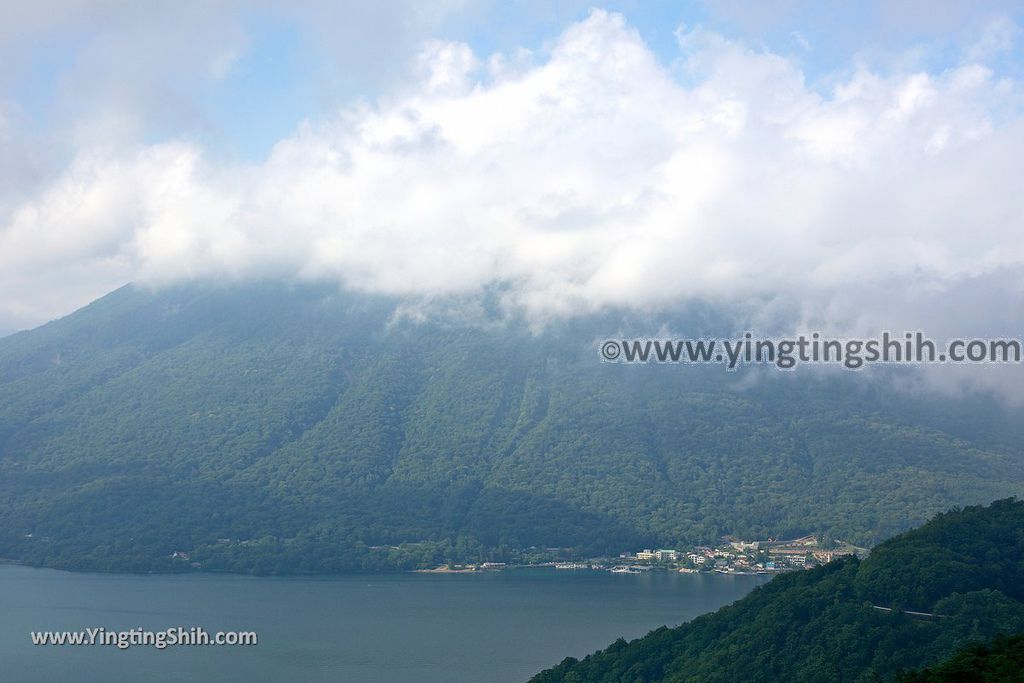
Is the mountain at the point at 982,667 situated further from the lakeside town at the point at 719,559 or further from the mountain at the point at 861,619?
the lakeside town at the point at 719,559

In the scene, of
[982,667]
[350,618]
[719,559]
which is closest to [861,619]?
[982,667]

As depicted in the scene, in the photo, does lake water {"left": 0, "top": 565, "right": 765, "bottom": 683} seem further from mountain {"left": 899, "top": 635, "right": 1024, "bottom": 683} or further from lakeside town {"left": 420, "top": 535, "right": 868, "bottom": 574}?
mountain {"left": 899, "top": 635, "right": 1024, "bottom": 683}

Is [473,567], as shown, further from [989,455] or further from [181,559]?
[989,455]

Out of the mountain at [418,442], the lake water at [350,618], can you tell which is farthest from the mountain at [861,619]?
the mountain at [418,442]

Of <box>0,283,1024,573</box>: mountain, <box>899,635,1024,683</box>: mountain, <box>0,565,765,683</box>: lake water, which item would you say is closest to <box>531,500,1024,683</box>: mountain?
<box>899,635,1024,683</box>: mountain

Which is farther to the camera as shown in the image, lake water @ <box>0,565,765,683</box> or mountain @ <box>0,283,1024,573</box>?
mountain @ <box>0,283,1024,573</box>

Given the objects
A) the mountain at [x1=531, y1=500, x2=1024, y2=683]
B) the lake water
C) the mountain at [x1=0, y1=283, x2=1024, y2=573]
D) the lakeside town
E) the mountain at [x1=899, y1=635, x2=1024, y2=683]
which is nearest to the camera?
the mountain at [x1=899, y1=635, x2=1024, y2=683]

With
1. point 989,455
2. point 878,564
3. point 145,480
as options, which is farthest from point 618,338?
point 878,564
